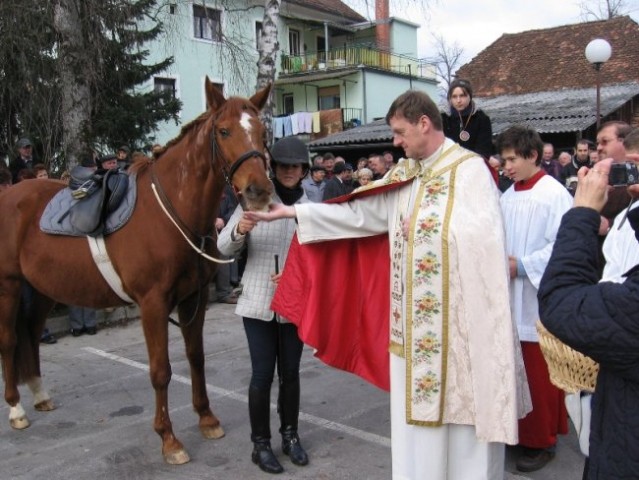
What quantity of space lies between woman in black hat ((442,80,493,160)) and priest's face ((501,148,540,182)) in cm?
145

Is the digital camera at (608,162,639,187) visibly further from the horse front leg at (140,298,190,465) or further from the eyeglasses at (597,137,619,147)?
the horse front leg at (140,298,190,465)

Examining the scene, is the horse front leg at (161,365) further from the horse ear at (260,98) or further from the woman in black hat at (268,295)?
the horse ear at (260,98)

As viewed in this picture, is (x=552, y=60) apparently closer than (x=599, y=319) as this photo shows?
No

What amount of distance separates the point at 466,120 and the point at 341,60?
26.6 meters

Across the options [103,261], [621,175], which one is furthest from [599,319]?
[103,261]

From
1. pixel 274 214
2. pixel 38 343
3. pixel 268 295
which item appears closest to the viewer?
pixel 274 214

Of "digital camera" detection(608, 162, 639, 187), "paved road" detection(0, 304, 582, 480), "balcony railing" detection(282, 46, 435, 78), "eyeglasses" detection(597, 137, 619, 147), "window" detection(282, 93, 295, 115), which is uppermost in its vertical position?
"balcony railing" detection(282, 46, 435, 78)

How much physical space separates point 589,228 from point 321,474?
259 centimetres

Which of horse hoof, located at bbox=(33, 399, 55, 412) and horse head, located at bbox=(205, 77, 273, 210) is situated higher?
horse head, located at bbox=(205, 77, 273, 210)

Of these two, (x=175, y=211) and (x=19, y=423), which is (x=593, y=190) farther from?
(x=19, y=423)

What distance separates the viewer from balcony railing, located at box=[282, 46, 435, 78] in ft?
99.0

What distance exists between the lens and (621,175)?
5.82 feet

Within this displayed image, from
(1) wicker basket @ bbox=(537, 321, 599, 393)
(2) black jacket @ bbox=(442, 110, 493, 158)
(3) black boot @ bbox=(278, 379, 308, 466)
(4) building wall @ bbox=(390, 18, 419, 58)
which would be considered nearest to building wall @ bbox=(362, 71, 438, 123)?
(4) building wall @ bbox=(390, 18, 419, 58)

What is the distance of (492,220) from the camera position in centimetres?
252
